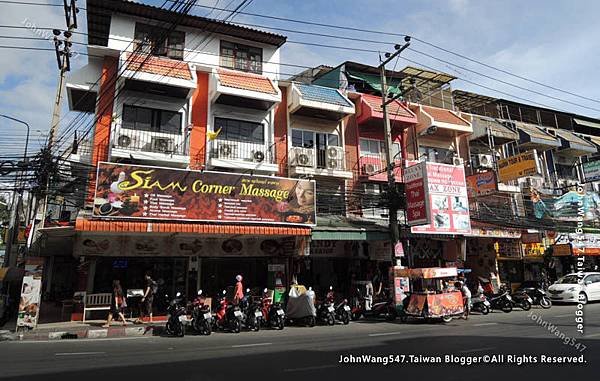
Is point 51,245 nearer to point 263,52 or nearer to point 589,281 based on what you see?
point 263,52

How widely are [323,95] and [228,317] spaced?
11920mm

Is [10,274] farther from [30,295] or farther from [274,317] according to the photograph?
[274,317]

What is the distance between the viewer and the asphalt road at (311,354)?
638cm

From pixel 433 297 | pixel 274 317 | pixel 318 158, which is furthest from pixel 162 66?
pixel 433 297

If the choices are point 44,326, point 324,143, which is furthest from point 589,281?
point 44,326

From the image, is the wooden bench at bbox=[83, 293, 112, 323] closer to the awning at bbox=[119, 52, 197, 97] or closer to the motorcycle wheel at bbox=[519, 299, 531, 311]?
the awning at bbox=[119, 52, 197, 97]

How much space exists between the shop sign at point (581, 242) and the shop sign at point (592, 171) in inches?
145

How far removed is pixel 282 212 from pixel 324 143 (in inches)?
224

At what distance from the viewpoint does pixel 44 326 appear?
13375mm

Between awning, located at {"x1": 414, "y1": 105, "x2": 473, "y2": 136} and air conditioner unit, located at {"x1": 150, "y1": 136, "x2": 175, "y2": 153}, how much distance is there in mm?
13179

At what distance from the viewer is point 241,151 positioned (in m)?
18.1

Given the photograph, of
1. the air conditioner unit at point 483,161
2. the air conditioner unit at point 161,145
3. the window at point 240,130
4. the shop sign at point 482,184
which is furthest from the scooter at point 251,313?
the air conditioner unit at point 483,161

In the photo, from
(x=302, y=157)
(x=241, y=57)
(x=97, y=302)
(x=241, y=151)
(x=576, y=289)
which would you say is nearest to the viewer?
(x=97, y=302)

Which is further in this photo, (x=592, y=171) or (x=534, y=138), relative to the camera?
(x=534, y=138)
